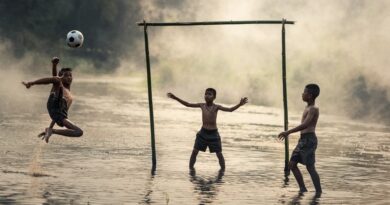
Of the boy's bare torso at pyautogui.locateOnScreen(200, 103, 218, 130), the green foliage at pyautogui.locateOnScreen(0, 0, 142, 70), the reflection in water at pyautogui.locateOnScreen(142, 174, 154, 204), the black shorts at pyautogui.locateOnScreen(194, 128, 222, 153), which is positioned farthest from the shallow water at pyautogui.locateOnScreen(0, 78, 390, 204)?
the green foliage at pyautogui.locateOnScreen(0, 0, 142, 70)

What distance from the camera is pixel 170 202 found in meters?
13.0

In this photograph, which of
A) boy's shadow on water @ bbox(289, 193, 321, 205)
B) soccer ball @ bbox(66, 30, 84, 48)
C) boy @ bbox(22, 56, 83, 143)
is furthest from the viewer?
soccer ball @ bbox(66, 30, 84, 48)

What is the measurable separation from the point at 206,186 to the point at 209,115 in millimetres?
2416

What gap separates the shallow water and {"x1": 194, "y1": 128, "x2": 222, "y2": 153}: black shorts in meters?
0.37

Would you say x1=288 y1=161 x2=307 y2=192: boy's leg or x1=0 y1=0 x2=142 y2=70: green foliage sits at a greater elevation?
x1=0 y1=0 x2=142 y2=70: green foliage

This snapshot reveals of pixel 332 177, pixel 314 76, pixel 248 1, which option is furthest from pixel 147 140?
pixel 248 1

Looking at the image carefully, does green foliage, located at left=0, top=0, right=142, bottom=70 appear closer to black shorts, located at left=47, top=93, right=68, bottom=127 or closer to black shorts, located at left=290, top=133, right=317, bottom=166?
black shorts, located at left=47, top=93, right=68, bottom=127

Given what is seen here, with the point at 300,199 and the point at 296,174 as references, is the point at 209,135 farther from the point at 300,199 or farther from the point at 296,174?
the point at 300,199

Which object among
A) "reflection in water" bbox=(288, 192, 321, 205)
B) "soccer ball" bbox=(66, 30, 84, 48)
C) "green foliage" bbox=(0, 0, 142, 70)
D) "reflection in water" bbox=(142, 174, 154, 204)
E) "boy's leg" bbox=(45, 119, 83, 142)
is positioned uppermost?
"green foliage" bbox=(0, 0, 142, 70)

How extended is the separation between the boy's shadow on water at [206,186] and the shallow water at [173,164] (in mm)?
14

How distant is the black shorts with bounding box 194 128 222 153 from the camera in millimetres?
16930

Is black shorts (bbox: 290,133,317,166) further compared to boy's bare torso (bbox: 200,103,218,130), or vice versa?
boy's bare torso (bbox: 200,103,218,130)

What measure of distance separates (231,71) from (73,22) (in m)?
34.8

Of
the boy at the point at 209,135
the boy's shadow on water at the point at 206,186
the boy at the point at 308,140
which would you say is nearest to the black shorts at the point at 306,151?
the boy at the point at 308,140
